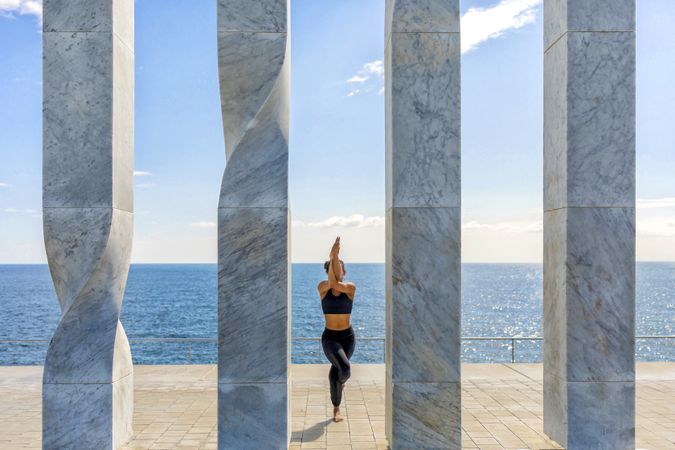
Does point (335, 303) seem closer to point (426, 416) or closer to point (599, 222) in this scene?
point (426, 416)

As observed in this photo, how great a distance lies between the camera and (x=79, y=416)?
692cm

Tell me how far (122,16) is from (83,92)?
1.16m

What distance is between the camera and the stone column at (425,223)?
667cm

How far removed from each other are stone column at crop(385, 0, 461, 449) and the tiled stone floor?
0.74 meters

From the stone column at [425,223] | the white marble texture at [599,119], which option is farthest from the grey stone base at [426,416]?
the white marble texture at [599,119]

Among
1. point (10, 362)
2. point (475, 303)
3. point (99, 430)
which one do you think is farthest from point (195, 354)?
point (475, 303)

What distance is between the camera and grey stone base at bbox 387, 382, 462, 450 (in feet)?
21.8

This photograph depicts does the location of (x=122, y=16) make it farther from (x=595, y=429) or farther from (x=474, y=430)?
(x=595, y=429)

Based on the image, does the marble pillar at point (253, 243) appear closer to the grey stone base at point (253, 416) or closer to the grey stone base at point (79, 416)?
the grey stone base at point (253, 416)

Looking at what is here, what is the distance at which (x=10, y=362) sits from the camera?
4234cm

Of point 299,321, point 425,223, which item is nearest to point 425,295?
point 425,223

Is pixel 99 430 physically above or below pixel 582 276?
below

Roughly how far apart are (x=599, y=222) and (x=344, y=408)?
4.56m

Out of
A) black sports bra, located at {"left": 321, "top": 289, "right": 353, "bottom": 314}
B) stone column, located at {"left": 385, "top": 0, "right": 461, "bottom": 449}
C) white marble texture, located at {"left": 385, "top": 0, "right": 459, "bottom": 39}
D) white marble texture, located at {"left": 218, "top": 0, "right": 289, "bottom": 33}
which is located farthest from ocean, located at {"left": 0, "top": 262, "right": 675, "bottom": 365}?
white marble texture, located at {"left": 218, "top": 0, "right": 289, "bottom": 33}
